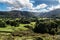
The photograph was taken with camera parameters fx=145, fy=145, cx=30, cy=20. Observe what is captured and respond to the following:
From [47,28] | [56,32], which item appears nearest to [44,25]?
[47,28]

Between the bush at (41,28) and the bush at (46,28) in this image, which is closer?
the bush at (46,28)

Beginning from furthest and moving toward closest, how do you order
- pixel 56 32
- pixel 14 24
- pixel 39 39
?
pixel 14 24 → pixel 56 32 → pixel 39 39

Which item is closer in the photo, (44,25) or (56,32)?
(56,32)

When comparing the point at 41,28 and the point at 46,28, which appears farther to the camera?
the point at 41,28

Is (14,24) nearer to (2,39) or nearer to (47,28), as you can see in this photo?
(47,28)

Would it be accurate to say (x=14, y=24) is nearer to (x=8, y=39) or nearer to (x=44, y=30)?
(x=44, y=30)

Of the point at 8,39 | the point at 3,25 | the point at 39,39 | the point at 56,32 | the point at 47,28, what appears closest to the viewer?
the point at 39,39

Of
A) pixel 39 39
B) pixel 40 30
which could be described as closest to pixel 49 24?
pixel 40 30

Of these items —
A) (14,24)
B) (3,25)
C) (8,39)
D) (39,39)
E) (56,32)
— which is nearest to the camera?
(39,39)

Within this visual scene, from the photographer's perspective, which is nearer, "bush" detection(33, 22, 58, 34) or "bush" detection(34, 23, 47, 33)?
"bush" detection(33, 22, 58, 34)
